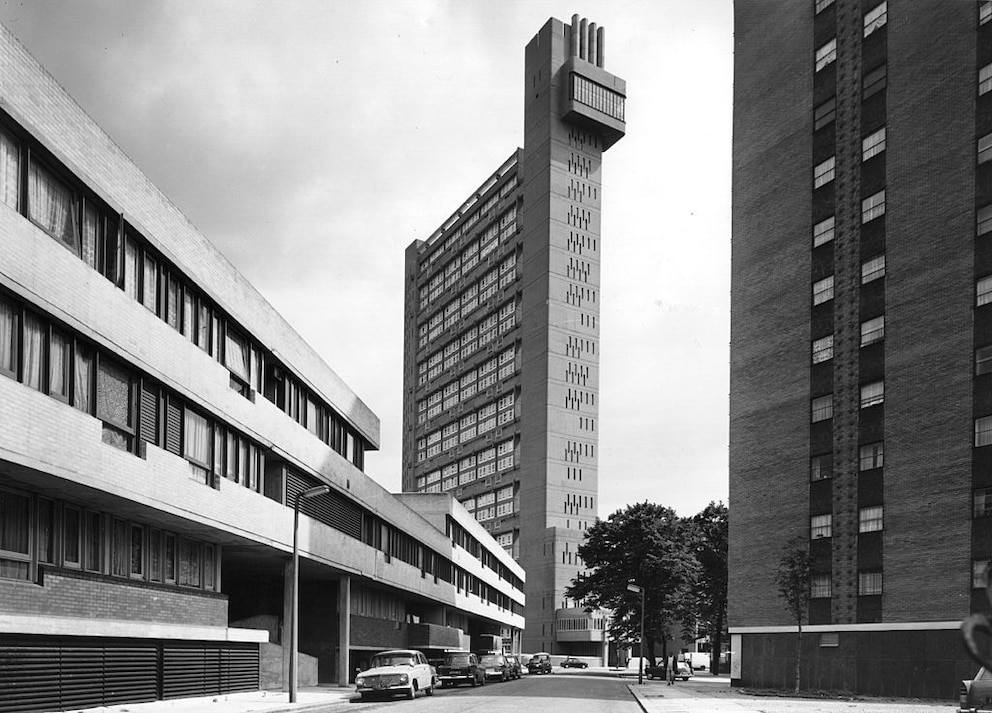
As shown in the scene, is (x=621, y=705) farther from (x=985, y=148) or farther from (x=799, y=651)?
(x=985, y=148)

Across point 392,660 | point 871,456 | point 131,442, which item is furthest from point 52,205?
point 871,456

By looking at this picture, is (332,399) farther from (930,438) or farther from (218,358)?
(930,438)

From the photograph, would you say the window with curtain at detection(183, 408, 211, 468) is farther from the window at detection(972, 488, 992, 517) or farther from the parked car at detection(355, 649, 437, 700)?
the window at detection(972, 488, 992, 517)

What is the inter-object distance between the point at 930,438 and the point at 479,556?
5439 cm

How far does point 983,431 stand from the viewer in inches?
1666

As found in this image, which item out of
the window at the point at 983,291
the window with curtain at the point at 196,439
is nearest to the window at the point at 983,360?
the window at the point at 983,291

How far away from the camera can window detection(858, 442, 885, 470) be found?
47.2m

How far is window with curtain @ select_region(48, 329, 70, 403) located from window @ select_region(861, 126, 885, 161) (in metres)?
37.3

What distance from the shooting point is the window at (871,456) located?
4725 cm

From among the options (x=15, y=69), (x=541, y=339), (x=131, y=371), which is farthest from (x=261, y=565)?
(x=541, y=339)

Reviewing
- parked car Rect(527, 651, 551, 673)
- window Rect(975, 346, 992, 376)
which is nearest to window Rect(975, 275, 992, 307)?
window Rect(975, 346, 992, 376)

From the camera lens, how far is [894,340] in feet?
154

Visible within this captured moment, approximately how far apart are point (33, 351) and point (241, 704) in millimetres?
12475

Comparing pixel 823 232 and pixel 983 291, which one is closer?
pixel 983 291
